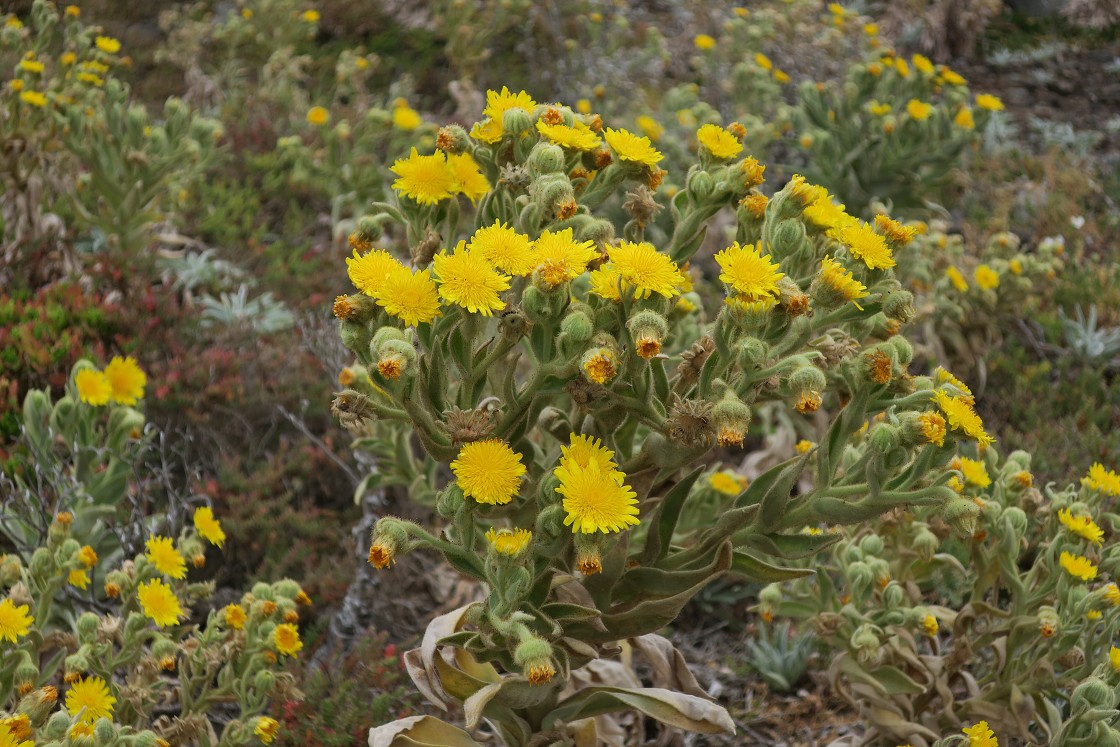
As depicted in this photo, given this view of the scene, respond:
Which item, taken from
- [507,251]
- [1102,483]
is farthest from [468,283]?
[1102,483]

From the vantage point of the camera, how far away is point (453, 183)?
2.01m

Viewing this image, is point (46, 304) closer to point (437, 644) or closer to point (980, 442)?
point (437, 644)

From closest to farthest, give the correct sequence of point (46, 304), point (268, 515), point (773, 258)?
1. point (773, 258)
2. point (268, 515)
3. point (46, 304)

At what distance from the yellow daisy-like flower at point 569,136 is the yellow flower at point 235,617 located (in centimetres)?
127

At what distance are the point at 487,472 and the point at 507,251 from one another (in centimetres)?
37

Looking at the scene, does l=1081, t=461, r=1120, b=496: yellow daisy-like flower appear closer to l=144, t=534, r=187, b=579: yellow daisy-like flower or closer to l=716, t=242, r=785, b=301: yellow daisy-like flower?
l=716, t=242, r=785, b=301: yellow daisy-like flower

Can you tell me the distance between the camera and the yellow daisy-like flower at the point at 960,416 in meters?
1.77

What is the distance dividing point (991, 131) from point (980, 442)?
206 inches

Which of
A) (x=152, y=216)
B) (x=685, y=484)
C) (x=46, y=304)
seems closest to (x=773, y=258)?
(x=685, y=484)

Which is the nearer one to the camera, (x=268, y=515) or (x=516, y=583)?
(x=516, y=583)

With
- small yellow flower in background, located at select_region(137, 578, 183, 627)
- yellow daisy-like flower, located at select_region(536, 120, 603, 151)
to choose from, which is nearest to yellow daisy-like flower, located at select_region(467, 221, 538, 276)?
yellow daisy-like flower, located at select_region(536, 120, 603, 151)

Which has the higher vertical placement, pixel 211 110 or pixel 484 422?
pixel 484 422

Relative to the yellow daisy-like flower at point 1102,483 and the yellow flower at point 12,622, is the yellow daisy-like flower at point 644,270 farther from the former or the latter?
the yellow flower at point 12,622

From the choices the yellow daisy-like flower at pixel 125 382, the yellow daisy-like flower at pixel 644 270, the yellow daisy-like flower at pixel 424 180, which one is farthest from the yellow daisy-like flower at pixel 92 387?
the yellow daisy-like flower at pixel 644 270
